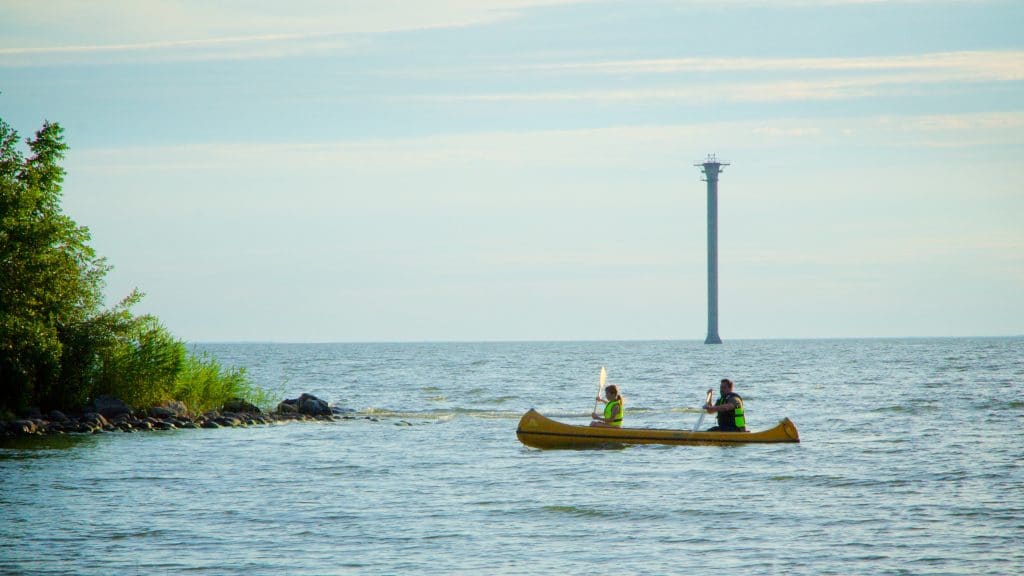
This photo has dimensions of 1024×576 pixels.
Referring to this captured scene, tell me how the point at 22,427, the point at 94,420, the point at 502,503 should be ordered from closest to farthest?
the point at 502,503 → the point at 22,427 → the point at 94,420

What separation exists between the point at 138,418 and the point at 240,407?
6.18m

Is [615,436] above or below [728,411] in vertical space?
below

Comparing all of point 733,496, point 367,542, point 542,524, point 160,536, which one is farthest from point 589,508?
point 160,536

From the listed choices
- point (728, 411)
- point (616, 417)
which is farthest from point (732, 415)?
point (616, 417)

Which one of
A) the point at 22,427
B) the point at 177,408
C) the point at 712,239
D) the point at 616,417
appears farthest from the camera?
the point at 712,239

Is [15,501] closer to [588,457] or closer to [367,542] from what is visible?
[367,542]

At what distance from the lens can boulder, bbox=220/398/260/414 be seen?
39.5 m

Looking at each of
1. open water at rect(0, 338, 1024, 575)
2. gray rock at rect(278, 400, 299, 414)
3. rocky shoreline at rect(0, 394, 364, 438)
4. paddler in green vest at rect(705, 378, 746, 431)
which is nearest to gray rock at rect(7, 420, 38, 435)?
rocky shoreline at rect(0, 394, 364, 438)

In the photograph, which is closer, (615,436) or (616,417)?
(615,436)

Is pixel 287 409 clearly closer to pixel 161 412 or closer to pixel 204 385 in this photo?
pixel 204 385

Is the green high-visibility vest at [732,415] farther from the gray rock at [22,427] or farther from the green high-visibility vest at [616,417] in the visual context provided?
the gray rock at [22,427]

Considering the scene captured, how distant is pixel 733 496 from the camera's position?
65.6ft

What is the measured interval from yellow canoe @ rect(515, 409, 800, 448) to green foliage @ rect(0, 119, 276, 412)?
13272mm

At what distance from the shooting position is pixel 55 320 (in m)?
31.7
